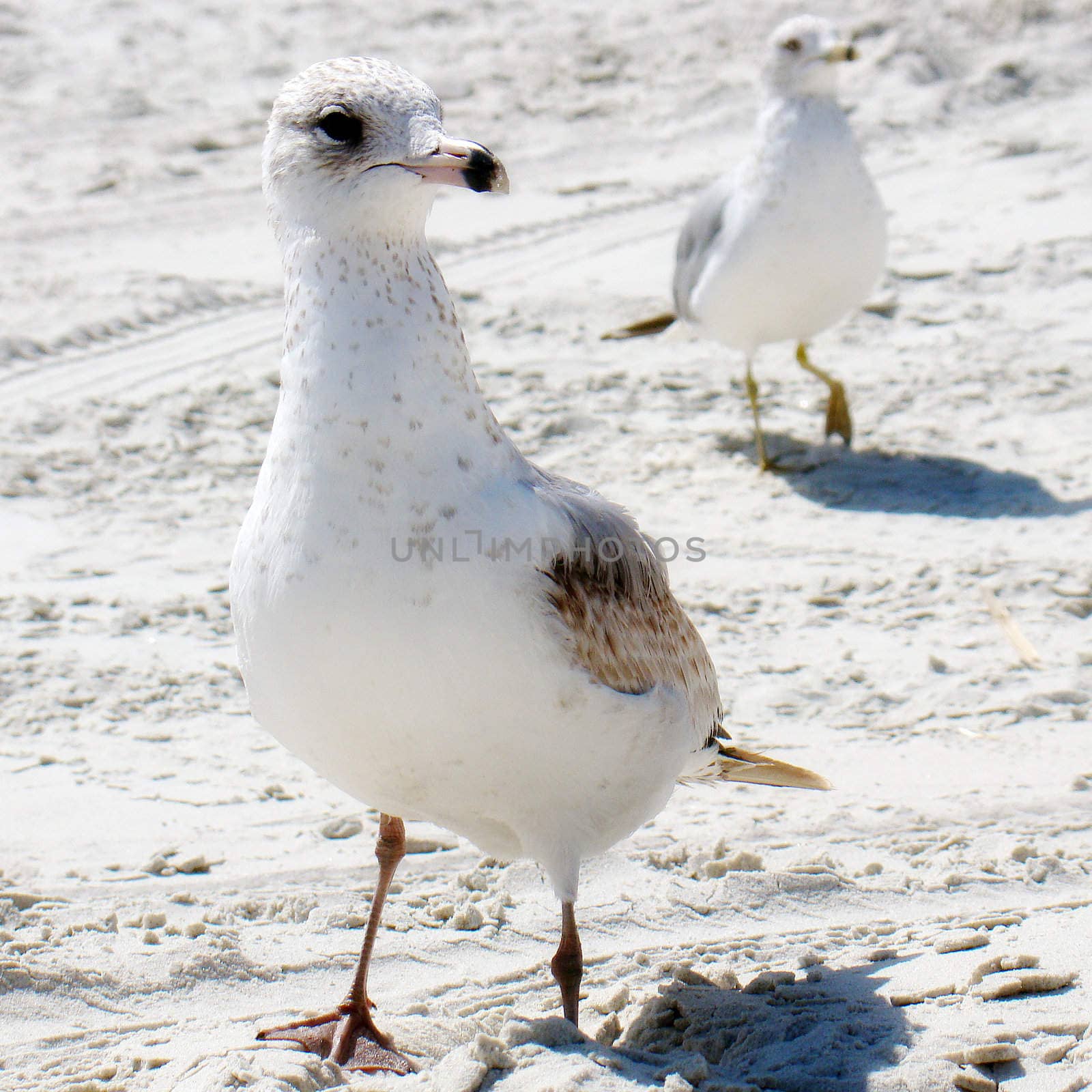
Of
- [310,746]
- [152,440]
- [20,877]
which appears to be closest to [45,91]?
[152,440]

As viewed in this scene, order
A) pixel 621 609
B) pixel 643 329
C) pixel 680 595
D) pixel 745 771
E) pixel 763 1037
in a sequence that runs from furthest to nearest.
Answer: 1. pixel 643 329
2. pixel 680 595
3. pixel 745 771
4. pixel 621 609
5. pixel 763 1037

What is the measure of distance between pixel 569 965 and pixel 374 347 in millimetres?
1296

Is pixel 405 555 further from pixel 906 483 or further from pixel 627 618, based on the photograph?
pixel 906 483

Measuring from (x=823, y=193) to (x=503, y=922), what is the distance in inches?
177

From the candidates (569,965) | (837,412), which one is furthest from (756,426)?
(569,965)

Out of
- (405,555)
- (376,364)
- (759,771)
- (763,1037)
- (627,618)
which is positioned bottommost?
(763,1037)

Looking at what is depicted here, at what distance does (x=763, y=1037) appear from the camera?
3.12 metres

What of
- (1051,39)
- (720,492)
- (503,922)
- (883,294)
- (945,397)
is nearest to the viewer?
(503,922)

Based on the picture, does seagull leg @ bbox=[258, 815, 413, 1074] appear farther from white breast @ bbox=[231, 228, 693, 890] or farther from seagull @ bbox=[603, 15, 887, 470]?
seagull @ bbox=[603, 15, 887, 470]

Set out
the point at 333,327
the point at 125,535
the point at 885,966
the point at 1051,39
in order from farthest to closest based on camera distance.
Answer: the point at 1051,39, the point at 125,535, the point at 885,966, the point at 333,327

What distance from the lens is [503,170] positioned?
3.00m

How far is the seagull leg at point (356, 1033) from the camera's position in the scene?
320 centimetres

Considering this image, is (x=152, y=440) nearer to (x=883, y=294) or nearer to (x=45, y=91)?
(x=883, y=294)

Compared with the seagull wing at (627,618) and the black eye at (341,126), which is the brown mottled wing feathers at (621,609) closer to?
the seagull wing at (627,618)
